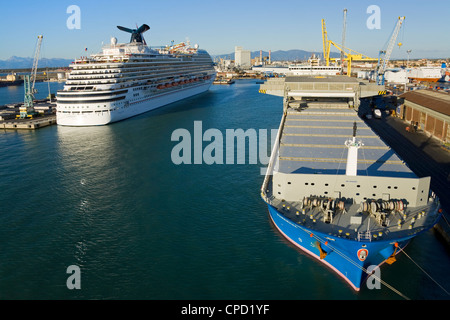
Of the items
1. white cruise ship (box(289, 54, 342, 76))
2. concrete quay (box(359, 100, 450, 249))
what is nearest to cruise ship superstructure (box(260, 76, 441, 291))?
→ concrete quay (box(359, 100, 450, 249))

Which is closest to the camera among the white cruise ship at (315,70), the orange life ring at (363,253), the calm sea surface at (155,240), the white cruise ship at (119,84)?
the orange life ring at (363,253)

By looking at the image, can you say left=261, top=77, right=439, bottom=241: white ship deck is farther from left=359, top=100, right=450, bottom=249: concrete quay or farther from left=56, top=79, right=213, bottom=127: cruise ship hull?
left=56, top=79, right=213, bottom=127: cruise ship hull

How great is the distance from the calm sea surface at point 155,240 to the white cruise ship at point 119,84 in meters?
21.7

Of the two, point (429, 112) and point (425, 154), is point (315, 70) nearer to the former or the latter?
point (429, 112)

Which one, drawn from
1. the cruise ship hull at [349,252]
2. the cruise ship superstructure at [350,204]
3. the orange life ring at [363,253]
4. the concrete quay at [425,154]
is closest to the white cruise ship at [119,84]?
the cruise ship superstructure at [350,204]

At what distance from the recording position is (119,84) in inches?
2734

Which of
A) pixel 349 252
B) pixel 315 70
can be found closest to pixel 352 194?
pixel 349 252

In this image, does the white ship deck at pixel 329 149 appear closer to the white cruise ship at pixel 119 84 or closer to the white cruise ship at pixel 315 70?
the white cruise ship at pixel 315 70

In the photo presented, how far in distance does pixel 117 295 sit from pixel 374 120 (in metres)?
55.5

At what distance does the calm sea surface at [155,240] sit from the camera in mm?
19406

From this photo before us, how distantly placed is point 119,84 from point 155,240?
172 ft

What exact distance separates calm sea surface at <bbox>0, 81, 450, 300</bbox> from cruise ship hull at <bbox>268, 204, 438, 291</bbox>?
0.63 m

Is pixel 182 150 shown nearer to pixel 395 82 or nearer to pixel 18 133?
pixel 18 133
